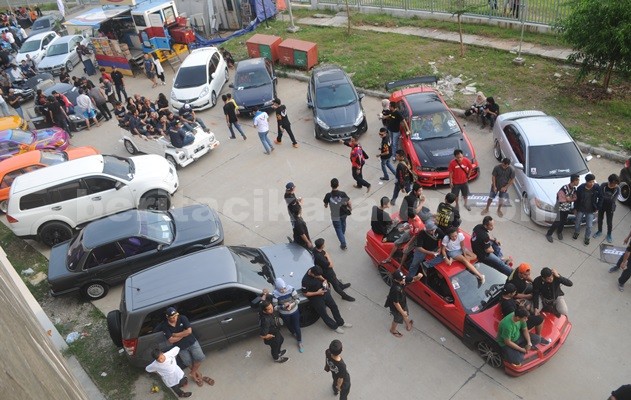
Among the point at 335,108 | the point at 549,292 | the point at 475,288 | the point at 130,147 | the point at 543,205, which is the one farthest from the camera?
the point at 130,147

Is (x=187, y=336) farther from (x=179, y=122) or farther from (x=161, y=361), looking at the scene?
(x=179, y=122)

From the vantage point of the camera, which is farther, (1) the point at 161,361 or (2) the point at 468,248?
(2) the point at 468,248

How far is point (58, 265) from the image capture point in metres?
9.63

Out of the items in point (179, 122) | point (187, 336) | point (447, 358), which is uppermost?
point (179, 122)

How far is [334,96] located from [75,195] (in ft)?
24.8

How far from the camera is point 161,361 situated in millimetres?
6797

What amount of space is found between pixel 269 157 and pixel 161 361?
8053mm

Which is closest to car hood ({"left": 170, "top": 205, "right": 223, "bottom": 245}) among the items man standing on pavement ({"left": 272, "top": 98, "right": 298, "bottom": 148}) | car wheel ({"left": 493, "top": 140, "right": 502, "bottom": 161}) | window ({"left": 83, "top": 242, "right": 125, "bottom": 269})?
window ({"left": 83, "top": 242, "right": 125, "bottom": 269})

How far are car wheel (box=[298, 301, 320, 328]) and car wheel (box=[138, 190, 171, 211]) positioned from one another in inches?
210

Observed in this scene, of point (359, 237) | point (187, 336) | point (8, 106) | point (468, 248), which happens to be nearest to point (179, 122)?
point (359, 237)

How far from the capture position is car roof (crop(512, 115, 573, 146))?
34.7 feet

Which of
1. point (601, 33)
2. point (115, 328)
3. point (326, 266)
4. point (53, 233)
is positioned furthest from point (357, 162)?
point (601, 33)

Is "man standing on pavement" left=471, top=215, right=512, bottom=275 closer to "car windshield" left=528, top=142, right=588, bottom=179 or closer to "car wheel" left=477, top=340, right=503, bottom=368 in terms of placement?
"car wheel" left=477, top=340, right=503, bottom=368

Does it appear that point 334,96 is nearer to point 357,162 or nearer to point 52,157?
point 357,162
